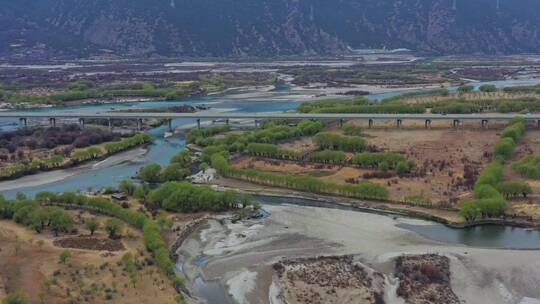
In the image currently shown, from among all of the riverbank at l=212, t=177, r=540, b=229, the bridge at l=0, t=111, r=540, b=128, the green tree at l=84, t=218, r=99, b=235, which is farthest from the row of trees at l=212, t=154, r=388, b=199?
the bridge at l=0, t=111, r=540, b=128

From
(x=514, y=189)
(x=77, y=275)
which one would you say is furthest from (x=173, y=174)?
(x=514, y=189)

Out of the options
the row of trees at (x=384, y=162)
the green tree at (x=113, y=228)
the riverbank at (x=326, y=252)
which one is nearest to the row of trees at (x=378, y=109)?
the row of trees at (x=384, y=162)

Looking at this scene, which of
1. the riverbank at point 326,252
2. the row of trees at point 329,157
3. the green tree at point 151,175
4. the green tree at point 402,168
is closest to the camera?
the riverbank at point 326,252

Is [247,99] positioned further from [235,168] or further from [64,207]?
[64,207]

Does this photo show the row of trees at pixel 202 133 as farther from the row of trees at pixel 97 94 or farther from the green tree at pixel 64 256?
the row of trees at pixel 97 94

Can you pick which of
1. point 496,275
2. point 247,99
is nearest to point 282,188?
point 496,275

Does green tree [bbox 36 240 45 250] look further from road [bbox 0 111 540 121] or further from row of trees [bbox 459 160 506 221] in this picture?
road [bbox 0 111 540 121]
